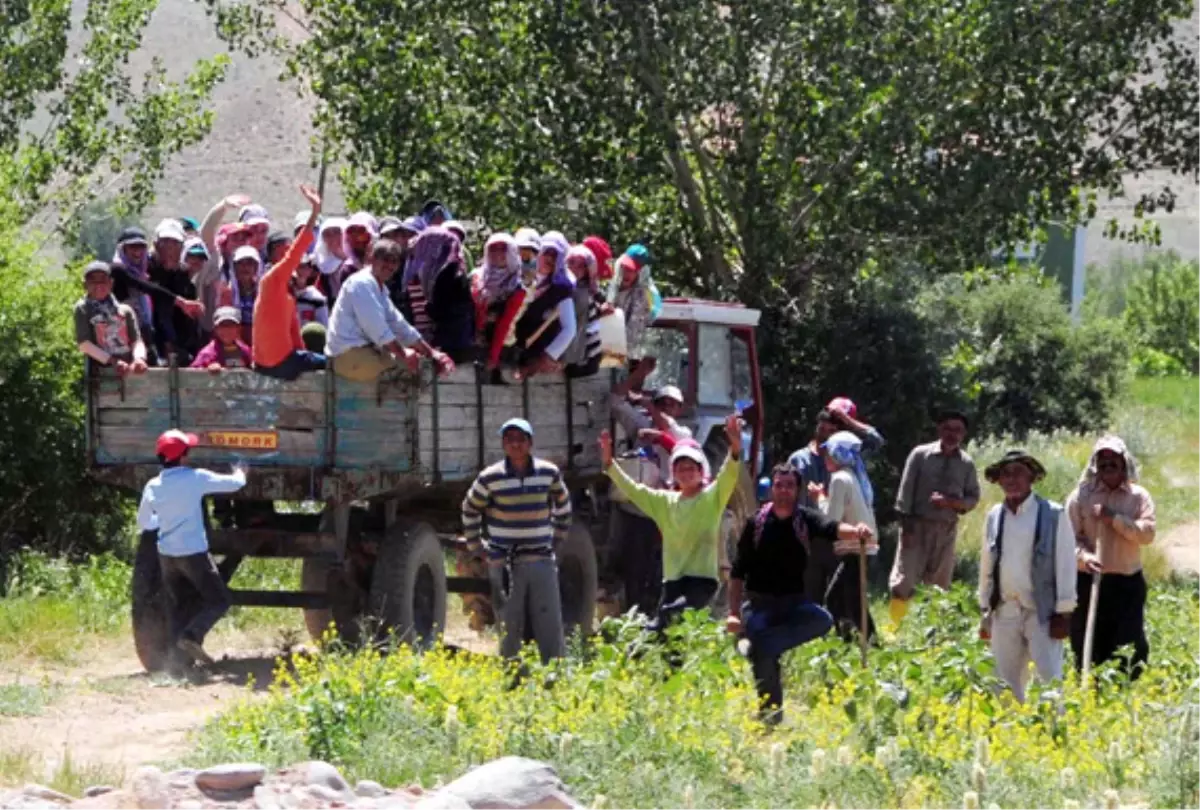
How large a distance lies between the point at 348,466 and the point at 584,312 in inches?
77.2

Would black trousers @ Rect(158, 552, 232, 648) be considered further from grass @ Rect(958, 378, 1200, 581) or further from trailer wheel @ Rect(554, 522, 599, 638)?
grass @ Rect(958, 378, 1200, 581)

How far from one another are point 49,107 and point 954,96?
11808 mm

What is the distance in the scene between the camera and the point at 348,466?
12836 mm

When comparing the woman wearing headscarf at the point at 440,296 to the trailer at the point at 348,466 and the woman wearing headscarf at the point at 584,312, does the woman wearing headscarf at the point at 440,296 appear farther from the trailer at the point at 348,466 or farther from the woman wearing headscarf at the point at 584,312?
the woman wearing headscarf at the point at 584,312

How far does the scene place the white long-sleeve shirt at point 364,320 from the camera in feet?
41.2

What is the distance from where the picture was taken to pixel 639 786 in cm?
865

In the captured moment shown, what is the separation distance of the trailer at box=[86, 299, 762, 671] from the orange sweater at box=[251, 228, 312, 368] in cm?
20

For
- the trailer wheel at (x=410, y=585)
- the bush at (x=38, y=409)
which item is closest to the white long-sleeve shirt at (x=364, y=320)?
the trailer wheel at (x=410, y=585)

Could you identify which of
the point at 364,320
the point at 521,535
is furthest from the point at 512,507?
the point at 364,320

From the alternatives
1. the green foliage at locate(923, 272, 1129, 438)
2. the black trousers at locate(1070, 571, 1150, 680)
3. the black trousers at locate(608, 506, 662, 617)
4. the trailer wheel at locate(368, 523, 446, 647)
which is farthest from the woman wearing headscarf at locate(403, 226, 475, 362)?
the green foliage at locate(923, 272, 1129, 438)

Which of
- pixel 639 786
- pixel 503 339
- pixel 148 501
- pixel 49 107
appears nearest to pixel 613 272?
pixel 503 339

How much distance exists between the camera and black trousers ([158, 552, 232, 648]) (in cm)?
1280

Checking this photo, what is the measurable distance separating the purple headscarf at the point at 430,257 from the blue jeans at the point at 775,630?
317cm

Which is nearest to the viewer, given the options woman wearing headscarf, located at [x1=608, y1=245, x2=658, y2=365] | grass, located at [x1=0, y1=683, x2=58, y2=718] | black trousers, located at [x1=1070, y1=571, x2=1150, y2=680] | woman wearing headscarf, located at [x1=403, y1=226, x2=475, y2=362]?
black trousers, located at [x1=1070, y1=571, x2=1150, y2=680]
